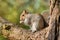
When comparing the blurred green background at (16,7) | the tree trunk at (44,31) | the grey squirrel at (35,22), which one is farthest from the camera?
the blurred green background at (16,7)

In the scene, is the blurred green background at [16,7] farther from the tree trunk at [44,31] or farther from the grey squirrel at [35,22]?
the tree trunk at [44,31]

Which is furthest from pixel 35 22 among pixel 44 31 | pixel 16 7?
pixel 16 7

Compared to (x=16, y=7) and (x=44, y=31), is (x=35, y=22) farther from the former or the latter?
(x=16, y=7)

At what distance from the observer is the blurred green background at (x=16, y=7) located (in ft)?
20.3

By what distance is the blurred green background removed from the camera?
6188mm

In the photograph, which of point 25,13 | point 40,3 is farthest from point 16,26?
point 40,3

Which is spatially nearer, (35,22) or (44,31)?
(44,31)

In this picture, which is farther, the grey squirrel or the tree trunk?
the grey squirrel

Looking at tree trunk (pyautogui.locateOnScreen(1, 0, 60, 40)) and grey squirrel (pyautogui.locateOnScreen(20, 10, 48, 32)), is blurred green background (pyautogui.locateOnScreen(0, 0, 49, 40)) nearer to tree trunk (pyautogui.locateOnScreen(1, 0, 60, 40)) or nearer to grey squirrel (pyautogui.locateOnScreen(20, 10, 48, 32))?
grey squirrel (pyautogui.locateOnScreen(20, 10, 48, 32))

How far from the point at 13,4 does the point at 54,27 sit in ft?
11.9

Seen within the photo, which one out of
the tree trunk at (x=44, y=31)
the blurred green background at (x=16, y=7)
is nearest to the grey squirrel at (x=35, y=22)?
the tree trunk at (x=44, y=31)

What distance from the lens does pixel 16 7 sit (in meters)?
6.64

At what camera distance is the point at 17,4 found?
6.61 meters

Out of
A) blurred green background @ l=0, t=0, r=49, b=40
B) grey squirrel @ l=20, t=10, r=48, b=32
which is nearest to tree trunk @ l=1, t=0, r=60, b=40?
grey squirrel @ l=20, t=10, r=48, b=32
